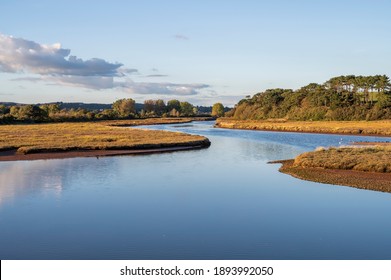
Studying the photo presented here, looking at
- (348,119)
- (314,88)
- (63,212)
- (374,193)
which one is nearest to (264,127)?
(348,119)

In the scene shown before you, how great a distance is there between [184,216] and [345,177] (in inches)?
576

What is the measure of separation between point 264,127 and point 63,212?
94831 mm

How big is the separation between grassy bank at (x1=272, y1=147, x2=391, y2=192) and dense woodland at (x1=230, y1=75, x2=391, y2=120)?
96084 millimetres

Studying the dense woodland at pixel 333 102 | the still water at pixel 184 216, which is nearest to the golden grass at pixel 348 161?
the still water at pixel 184 216

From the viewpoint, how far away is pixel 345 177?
29859 mm

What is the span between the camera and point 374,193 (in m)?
25.2

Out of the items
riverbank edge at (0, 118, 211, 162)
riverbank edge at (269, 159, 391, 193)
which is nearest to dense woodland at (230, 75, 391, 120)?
riverbank edge at (0, 118, 211, 162)

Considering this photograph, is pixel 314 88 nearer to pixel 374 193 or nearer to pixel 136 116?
pixel 136 116

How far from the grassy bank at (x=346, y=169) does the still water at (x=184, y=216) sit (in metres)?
1.45

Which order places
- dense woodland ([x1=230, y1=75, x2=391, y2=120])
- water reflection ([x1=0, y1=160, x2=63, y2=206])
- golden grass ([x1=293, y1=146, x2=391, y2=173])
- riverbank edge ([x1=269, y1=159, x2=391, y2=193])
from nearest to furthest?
water reflection ([x1=0, y1=160, x2=63, y2=206]) → riverbank edge ([x1=269, y1=159, x2=391, y2=193]) → golden grass ([x1=293, y1=146, x2=391, y2=173]) → dense woodland ([x1=230, y1=75, x2=391, y2=120])

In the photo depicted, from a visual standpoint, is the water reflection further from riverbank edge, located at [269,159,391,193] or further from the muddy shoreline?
riverbank edge, located at [269,159,391,193]

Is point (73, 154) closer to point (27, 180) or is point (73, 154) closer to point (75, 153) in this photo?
point (75, 153)

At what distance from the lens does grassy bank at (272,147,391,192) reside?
28.2 m

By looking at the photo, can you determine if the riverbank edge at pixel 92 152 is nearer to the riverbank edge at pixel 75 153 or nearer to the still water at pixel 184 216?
the riverbank edge at pixel 75 153
